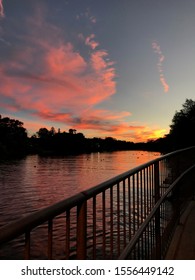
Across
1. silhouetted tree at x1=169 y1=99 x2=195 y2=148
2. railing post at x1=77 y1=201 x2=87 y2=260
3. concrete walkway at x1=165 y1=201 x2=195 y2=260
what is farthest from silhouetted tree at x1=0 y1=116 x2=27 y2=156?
railing post at x1=77 y1=201 x2=87 y2=260

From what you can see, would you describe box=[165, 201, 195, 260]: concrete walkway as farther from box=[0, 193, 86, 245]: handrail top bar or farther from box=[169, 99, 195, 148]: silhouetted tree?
box=[169, 99, 195, 148]: silhouetted tree

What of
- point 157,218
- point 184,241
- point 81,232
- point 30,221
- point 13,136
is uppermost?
point 13,136

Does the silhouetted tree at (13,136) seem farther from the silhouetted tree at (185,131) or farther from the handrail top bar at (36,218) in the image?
the handrail top bar at (36,218)

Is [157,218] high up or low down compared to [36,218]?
down

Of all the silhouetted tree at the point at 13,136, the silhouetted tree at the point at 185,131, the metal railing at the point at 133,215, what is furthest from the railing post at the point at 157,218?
the silhouetted tree at the point at 13,136

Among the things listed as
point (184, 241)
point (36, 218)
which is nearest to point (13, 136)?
point (184, 241)

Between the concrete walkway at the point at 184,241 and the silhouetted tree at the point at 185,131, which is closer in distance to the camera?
the concrete walkway at the point at 184,241

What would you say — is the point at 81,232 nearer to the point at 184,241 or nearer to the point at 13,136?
the point at 184,241

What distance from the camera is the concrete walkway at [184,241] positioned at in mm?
4818

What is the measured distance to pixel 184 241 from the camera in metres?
5.38

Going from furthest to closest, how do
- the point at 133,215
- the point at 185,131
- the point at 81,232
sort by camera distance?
the point at 185,131, the point at 133,215, the point at 81,232

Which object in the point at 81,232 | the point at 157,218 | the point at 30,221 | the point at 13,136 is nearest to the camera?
the point at 30,221
